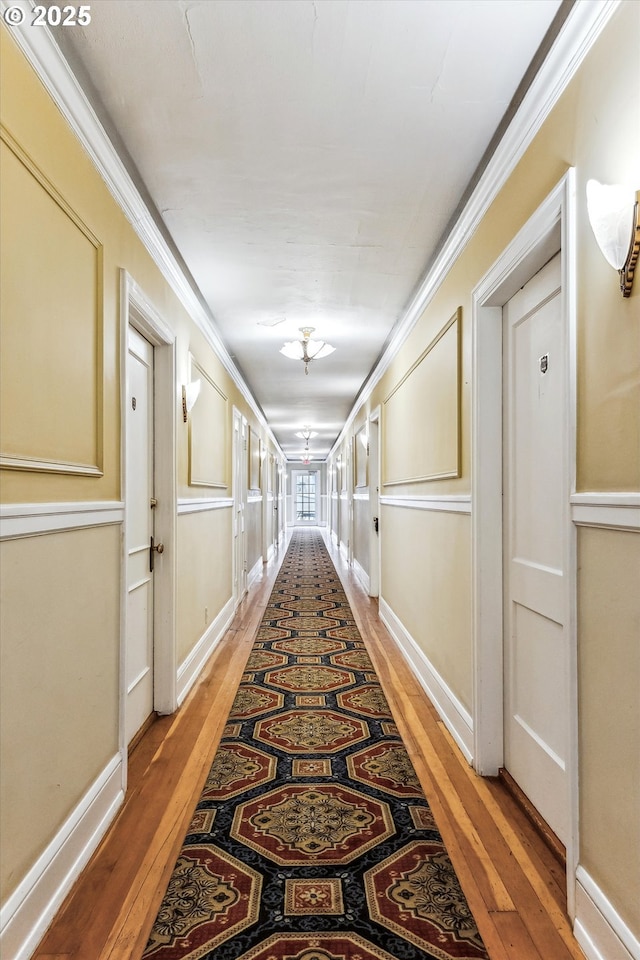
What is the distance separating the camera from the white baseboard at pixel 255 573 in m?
7.31

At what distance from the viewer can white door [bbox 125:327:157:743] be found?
2.58 m

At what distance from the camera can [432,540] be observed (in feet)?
10.9

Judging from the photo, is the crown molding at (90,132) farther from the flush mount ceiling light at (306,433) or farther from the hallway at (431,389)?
the flush mount ceiling light at (306,433)

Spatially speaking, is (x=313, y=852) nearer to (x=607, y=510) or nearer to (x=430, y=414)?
(x=607, y=510)

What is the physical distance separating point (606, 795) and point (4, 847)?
4.64 ft

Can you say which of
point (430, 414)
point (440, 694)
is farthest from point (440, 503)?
point (440, 694)

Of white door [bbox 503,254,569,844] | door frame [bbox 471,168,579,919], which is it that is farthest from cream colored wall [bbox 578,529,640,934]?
door frame [bbox 471,168,579,919]

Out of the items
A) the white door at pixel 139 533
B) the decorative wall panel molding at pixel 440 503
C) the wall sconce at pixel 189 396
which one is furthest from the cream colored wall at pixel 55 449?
A: the decorative wall panel molding at pixel 440 503

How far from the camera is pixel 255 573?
8.04 metres

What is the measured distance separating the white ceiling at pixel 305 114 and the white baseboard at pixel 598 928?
7.36 ft

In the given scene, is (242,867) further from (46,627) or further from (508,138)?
(508,138)

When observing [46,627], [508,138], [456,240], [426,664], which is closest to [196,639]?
[426,664]

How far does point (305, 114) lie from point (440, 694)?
2699 mm

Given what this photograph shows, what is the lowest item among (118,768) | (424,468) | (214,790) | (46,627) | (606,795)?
(214,790)
